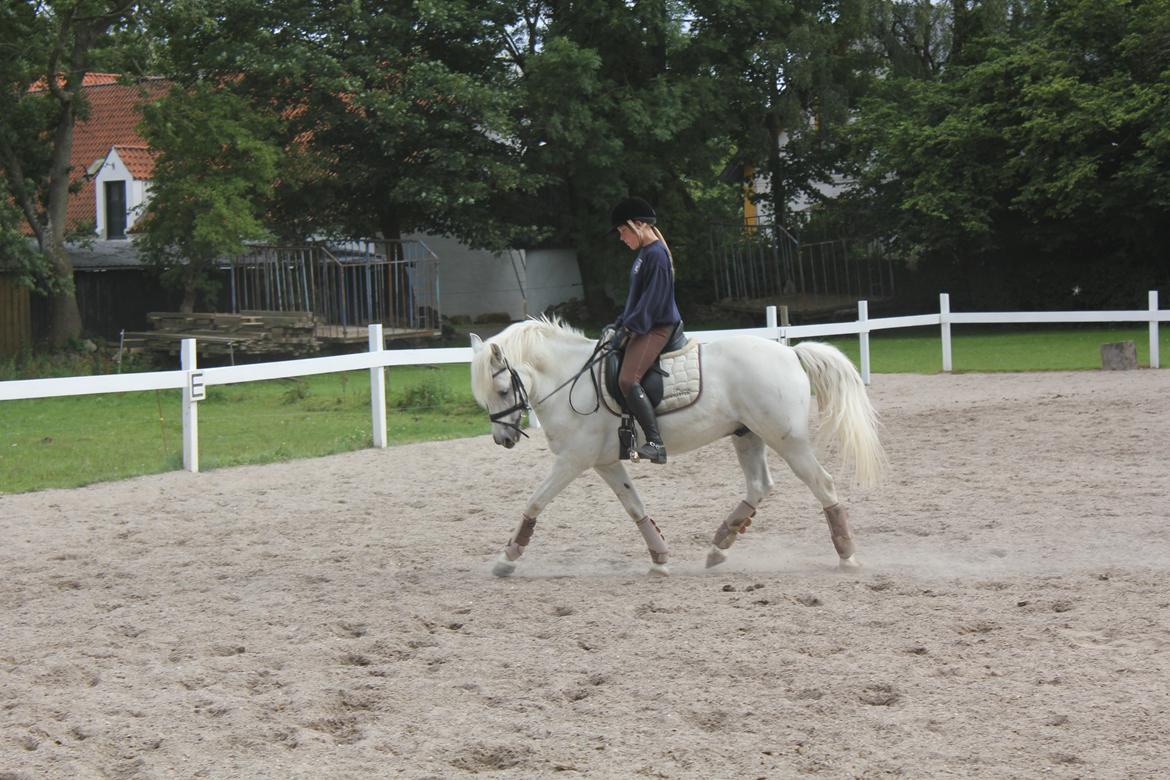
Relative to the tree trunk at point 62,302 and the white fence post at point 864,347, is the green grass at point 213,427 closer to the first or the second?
the tree trunk at point 62,302

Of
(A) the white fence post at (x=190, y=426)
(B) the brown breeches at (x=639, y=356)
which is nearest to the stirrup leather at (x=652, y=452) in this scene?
(B) the brown breeches at (x=639, y=356)

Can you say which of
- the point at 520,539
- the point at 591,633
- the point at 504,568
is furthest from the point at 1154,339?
the point at 591,633

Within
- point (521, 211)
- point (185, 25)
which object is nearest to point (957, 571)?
point (185, 25)

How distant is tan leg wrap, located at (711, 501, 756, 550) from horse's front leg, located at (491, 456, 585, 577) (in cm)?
96

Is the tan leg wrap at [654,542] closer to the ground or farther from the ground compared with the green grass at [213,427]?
closer to the ground

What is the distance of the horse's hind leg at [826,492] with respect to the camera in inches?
285

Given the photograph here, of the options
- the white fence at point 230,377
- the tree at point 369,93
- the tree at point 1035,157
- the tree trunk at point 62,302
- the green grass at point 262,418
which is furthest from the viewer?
the tree at point 1035,157

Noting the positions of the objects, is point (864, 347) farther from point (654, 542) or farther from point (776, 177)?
point (776, 177)

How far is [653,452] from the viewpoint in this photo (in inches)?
289

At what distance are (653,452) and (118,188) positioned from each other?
29.9 metres

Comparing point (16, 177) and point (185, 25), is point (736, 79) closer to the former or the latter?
point (185, 25)

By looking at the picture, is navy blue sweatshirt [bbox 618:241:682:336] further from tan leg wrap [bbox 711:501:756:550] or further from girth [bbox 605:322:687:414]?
tan leg wrap [bbox 711:501:756:550]

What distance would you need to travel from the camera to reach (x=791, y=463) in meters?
7.61

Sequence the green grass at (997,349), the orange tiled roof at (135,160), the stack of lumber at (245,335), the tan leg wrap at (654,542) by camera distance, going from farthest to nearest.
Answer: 1. the orange tiled roof at (135,160)
2. the stack of lumber at (245,335)
3. the green grass at (997,349)
4. the tan leg wrap at (654,542)
